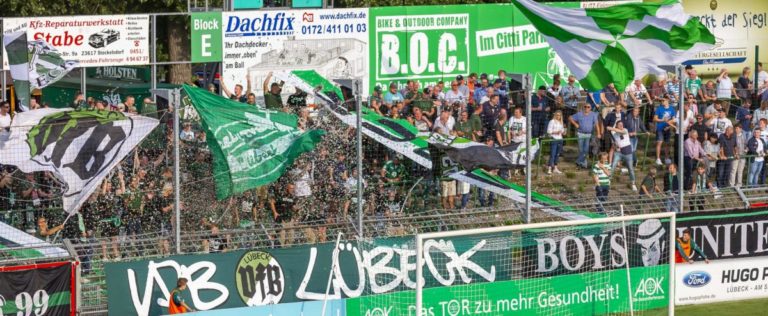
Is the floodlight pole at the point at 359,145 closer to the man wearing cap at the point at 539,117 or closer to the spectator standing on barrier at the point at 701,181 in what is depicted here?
the man wearing cap at the point at 539,117

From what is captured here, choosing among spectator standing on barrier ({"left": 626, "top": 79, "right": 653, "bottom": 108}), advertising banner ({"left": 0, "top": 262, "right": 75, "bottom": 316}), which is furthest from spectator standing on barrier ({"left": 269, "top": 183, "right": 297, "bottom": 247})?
spectator standing on barrier ({"left": 626, "top": 79, "right": 653, "bottom": 108})

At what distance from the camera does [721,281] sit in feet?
70.7

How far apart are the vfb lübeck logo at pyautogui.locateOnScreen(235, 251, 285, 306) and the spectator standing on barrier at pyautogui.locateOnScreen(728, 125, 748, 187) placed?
8026 mm

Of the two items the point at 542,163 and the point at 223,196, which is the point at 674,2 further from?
the point at 223,196

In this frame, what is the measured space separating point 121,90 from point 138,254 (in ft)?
35.6

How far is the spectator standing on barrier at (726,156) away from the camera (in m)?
22.5

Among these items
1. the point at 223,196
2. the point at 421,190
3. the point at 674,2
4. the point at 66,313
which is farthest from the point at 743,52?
the point at 66,313

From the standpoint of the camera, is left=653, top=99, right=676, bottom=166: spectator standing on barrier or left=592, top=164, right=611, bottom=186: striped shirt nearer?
left=592, top=164, right=611, bottom=186: striped shirt

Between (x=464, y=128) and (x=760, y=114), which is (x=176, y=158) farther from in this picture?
(x=760, y=114)

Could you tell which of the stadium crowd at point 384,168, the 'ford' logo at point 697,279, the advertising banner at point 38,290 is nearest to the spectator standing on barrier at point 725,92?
the stadium crowd at point 384,168

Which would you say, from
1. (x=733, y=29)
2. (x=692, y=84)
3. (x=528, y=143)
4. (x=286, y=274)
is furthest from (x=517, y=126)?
(x=733, y=29)

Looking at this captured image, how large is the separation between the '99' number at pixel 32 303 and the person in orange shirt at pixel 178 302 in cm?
157

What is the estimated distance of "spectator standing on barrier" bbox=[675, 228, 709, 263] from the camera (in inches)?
834

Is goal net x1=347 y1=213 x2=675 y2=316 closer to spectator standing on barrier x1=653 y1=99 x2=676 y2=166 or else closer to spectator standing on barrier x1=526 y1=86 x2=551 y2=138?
spectator standing on barrier x1=653 y1=99 x2=676 y2=166
